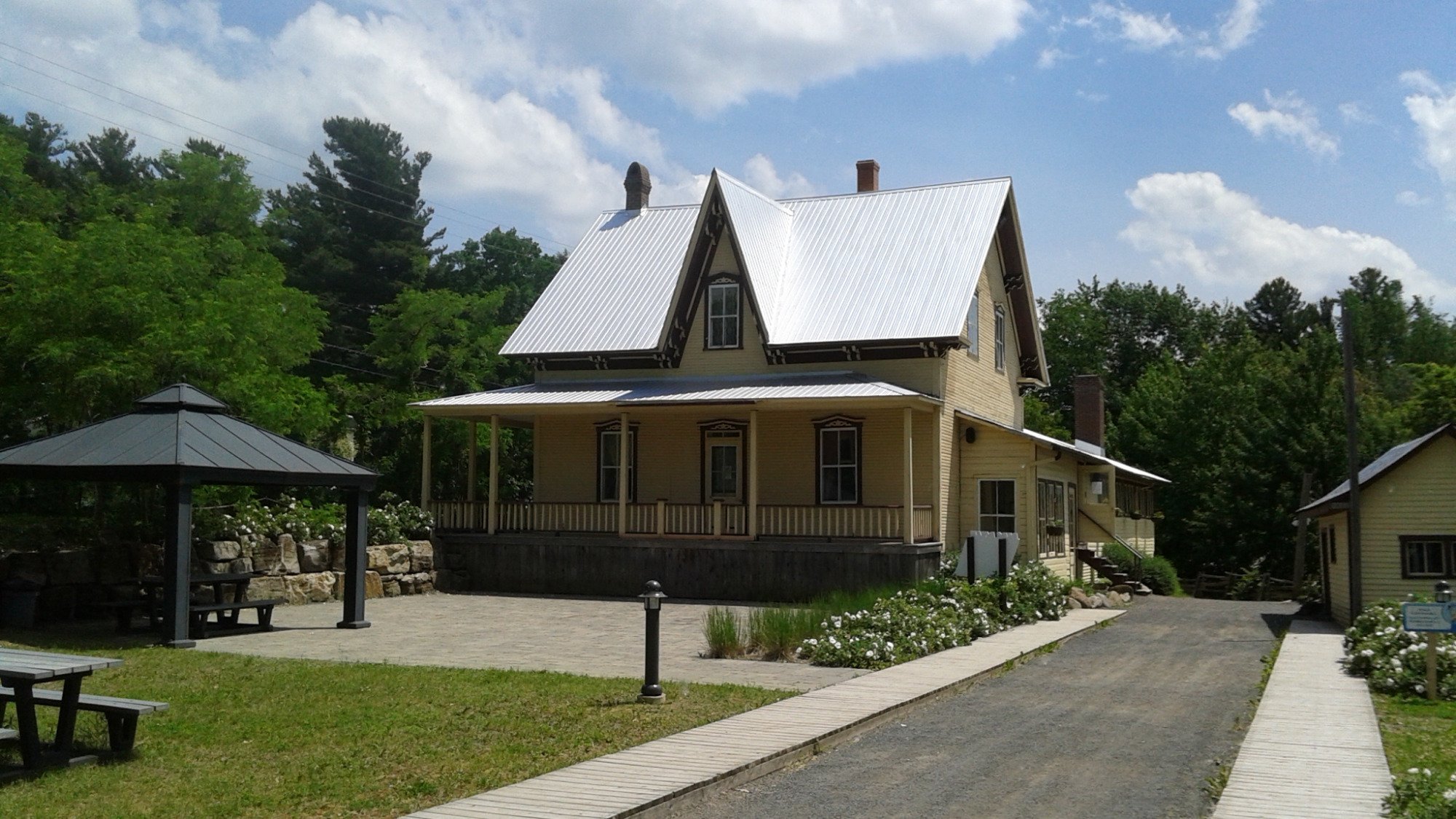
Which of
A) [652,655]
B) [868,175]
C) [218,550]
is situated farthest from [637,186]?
[652,655]

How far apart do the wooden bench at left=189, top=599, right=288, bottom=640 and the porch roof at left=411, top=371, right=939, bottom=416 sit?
8774 mm

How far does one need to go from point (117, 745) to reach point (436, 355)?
125 feet

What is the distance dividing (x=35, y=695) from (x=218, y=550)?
1253 centimetres

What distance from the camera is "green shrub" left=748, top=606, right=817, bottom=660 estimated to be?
15305 mm

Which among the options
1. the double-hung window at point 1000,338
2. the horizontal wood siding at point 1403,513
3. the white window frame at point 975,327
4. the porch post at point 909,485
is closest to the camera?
the horizontal wood siding at point 1403,513

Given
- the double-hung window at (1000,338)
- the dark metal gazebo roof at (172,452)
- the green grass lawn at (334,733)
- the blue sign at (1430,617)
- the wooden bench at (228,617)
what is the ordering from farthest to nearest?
1. the double-hung window at (1000,338)
2. the wooden bench at (228,617)
3. the dark metal gazebo roof at (172,452)
4. the blue sign at (1430,617)
5. the green grass lawn at (334,733)

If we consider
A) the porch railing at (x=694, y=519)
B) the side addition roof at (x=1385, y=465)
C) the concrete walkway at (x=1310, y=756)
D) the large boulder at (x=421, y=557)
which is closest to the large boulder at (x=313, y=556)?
the large boulder at (x=421, y=557)

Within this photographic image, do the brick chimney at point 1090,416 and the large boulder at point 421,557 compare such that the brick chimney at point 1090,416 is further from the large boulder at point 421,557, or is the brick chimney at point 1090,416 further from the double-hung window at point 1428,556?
the large boulder at point 421,557

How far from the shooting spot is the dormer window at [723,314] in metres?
28.1

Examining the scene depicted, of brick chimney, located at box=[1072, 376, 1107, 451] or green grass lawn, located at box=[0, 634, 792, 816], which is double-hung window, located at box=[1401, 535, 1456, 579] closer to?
green grass lawn, located at box=[0, 634, 792, 816]

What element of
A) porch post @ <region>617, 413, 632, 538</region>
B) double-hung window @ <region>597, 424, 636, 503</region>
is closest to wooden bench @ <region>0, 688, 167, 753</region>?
porch post @ <region>617, 413, 632, 538</region>

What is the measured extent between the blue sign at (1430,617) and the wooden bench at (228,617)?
1389cm

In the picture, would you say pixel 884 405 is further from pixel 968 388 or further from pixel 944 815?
pixel 944 815

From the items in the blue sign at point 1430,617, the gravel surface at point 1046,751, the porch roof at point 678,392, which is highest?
the porch roof at point 678,392
